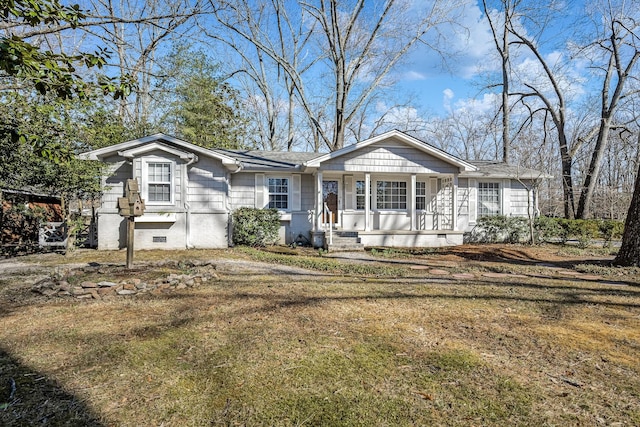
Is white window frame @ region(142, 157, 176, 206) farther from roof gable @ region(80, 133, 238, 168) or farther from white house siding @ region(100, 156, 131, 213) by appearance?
white house siding @ region(100, 156, 131, 213)

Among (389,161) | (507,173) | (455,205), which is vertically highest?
(389,161)

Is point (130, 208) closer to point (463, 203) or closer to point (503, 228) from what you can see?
point (463, 203)

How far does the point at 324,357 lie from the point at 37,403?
7.19ft

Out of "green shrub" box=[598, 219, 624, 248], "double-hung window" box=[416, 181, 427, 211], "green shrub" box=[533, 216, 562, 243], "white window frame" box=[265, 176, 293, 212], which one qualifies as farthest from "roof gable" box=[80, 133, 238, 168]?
"green shrub" box=[598, 219, 624, 248]

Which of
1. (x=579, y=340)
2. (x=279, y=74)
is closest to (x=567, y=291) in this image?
(x=579, y=340)

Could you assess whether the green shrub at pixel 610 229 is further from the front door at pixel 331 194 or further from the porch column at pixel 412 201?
the front door at pixel 331 194

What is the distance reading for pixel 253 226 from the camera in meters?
11.8

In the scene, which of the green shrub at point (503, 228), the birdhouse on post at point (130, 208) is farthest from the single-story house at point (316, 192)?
the birdhouse on post at point (130, 208)

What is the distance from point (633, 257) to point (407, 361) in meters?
8.13

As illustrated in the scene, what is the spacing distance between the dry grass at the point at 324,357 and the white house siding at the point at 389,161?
274 inches

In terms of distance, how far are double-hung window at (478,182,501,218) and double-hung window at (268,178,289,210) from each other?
8.20m

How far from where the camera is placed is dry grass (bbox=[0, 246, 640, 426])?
91.9 inches

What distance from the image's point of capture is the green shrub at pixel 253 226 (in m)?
11.7

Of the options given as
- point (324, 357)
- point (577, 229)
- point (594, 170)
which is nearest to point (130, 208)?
point (324, 357)
